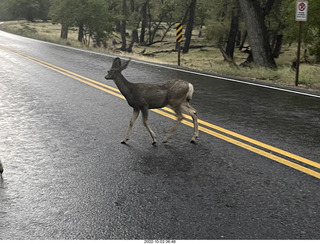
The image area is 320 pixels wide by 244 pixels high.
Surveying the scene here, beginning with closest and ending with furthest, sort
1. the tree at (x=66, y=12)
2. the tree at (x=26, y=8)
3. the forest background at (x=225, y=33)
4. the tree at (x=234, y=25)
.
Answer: the forest background at (x=225, y=33)
the tree at (x=234, y=25)
the tree at (x=66, y=12)
the tree at (x=26, y=8)

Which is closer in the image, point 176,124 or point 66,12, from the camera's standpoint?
point 176,124

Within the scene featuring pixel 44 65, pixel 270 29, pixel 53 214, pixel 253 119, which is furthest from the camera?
pixel 270 29

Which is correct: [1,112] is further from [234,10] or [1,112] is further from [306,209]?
[234,10]

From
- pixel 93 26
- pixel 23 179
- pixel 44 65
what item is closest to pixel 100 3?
pixel 93 26

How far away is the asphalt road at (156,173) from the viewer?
135 inches

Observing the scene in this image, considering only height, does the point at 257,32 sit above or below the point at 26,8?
below

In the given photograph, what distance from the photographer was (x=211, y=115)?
25.6 ft

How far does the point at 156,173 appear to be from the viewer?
4707 millimetres

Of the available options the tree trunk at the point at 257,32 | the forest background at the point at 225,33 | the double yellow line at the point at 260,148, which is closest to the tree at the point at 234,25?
the forest background at the point at 225,33

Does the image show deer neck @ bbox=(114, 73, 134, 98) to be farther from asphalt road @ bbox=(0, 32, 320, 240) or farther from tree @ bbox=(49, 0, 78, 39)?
tree @ bbox=(49, 0, 78, 39)

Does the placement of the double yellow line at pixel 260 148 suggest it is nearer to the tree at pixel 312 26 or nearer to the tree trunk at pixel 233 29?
the tree at pixel 312 26

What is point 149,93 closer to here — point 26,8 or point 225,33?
point 225,33

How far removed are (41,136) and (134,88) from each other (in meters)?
1.66

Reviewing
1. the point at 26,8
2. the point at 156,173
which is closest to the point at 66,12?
the point at 156,173
